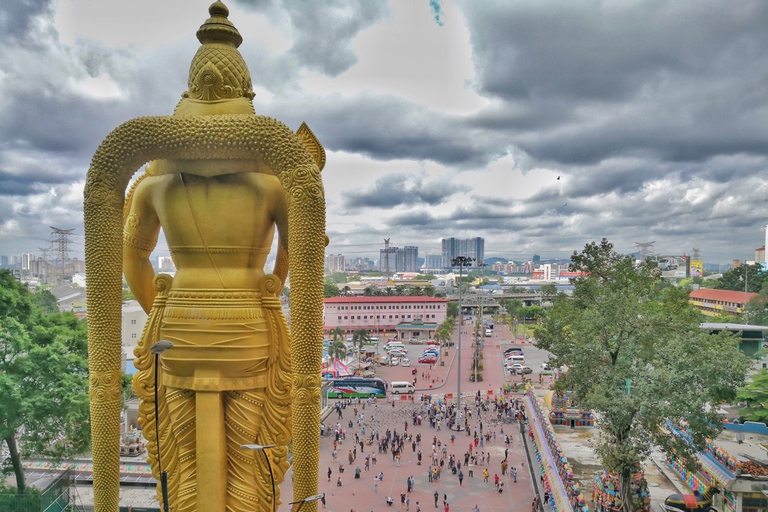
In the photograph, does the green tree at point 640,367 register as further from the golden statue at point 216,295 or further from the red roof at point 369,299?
the red roof at point 369,299

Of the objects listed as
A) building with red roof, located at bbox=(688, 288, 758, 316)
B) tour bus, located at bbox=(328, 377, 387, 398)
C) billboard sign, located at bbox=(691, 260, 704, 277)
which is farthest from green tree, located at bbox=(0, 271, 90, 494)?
billboard sign, located at bbox=(691, 260, 704, 277)

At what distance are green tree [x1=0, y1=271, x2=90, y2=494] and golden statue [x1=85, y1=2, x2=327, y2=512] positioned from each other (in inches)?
379

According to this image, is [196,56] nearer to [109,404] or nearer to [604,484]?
[109,404]

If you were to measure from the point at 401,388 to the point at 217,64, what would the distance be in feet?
111

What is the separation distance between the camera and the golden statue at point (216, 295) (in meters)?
5.90

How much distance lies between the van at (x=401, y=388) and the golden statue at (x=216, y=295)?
31.8m

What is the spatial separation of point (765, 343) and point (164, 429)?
4791 cm

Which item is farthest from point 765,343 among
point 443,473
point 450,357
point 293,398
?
point 293,398

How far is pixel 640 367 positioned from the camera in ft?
46.7

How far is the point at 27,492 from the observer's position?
14.5 meters

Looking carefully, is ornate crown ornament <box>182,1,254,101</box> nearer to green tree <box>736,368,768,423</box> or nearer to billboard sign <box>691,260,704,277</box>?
green tree <box>736,368,768,423</box>

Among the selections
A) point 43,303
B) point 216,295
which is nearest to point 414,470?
point 216,295

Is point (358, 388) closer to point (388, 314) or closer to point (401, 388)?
point (401, 388)

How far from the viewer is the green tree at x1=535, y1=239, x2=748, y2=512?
1313 centimetres
